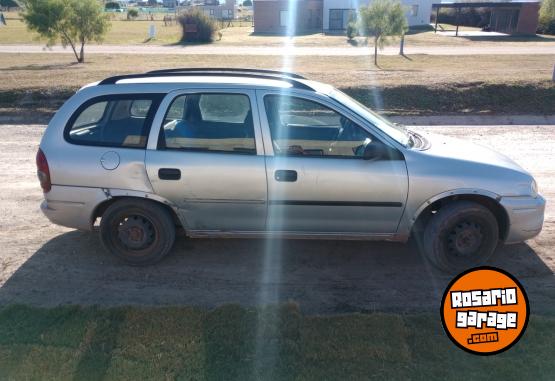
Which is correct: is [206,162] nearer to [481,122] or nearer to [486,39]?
[481,122]

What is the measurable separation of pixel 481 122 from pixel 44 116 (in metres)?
10.7

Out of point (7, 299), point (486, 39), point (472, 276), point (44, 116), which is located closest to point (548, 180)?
point (472, 276)

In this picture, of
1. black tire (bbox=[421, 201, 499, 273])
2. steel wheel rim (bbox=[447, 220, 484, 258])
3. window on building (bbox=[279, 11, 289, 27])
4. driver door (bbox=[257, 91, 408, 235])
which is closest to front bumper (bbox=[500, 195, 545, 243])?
black tire (bbox=[421, 201, 499, 273])

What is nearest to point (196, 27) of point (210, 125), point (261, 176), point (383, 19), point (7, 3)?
point (383, 19)

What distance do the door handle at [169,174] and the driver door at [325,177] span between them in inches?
32.2

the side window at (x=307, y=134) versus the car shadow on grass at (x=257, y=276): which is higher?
the side window at (x=307, y=134)

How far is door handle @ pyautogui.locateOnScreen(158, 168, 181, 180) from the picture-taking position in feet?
15.0

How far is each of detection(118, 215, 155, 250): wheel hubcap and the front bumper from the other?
10.7ft

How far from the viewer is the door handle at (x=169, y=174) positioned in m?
4.56

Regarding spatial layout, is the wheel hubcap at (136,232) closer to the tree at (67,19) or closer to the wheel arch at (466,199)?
the wheel arch at (466,199)

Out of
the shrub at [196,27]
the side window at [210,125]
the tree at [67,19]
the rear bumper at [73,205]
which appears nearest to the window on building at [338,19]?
the shrub at [196,27]

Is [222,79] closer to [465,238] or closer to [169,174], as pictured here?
[169,174]

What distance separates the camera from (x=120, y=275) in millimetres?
4742

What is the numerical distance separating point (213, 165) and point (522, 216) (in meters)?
2.83
